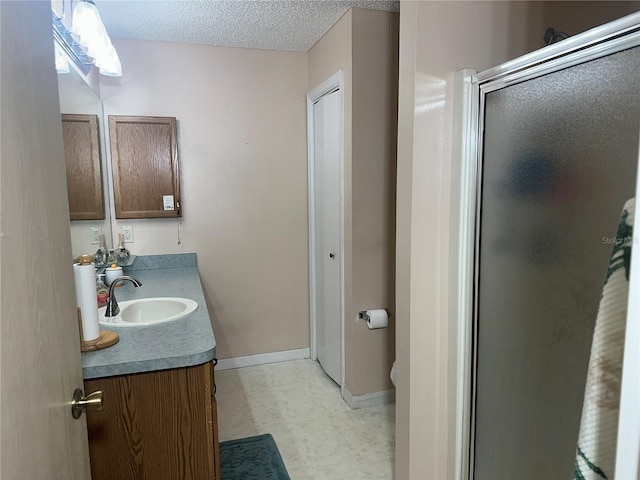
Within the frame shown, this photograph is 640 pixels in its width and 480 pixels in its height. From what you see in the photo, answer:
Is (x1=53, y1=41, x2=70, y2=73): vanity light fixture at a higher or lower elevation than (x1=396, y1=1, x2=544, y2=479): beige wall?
higher

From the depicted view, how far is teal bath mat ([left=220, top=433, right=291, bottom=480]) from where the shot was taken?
2.03 m

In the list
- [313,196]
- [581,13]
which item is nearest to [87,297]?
[313,196]

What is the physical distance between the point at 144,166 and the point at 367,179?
1.50 m

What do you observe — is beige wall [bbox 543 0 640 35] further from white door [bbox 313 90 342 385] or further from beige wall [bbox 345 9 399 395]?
white door [bbox 313 90 342 385]

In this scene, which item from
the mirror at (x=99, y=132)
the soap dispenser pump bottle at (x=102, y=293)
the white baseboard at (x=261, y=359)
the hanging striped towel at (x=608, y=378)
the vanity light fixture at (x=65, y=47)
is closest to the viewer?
the hanging striped towel at (x=608, y=378)

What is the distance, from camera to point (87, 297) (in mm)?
1315

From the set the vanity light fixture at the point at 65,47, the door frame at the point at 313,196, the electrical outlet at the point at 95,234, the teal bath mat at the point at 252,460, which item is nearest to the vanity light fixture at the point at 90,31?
the vanity light fixture at the point at 65,47

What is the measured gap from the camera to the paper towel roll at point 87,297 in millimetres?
1293

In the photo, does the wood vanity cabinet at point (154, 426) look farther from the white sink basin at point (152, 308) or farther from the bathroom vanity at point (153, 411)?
the white sink basin at point (152, 308)

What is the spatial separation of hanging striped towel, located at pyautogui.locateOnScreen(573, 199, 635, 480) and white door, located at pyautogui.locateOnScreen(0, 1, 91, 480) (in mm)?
798

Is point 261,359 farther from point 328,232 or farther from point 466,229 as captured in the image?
point 466,229

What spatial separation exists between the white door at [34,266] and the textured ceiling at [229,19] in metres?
1.66

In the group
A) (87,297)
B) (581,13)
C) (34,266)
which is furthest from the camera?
(581,13)

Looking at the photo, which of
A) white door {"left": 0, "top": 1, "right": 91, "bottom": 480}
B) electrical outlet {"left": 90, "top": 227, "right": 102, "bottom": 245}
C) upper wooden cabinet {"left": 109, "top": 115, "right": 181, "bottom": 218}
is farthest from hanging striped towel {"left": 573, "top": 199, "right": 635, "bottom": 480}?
upper wooden cabinet {"left": 109, "top": 115, "right": 181, "bottom": 218}
